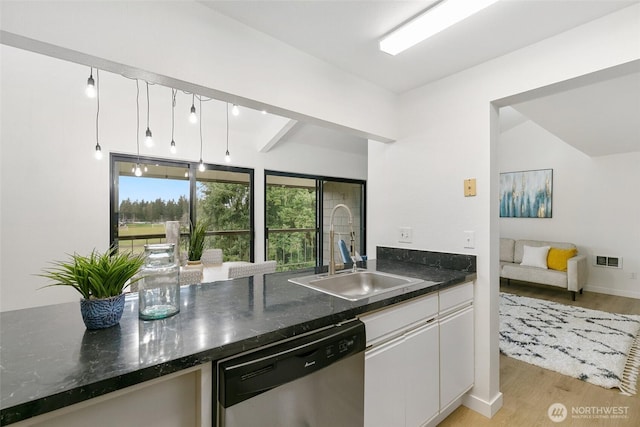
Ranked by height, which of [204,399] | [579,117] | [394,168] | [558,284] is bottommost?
[558,284]

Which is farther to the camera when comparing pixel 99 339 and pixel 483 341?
pixel 483 341

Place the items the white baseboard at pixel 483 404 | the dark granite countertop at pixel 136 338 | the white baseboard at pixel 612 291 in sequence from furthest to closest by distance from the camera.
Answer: the white baseboard at pixel 612 291 → the white baseboard at pixel 483 404 → the dark granite countertop at pixel 136 338

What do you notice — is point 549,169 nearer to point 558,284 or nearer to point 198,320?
point 558,284

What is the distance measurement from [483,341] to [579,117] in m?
3.60

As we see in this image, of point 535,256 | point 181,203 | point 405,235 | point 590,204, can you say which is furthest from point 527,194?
point 181,203

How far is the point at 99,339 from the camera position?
37.4 inches

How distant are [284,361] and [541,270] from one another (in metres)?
5.22

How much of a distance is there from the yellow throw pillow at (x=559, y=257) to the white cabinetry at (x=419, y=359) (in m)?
3.73

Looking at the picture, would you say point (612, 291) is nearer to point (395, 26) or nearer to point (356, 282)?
point (356, 282)

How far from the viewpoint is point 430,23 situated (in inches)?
60.8

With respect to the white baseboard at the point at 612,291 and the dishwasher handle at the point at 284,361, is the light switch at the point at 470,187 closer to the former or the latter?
the dishwasher handle at the point at 284,361

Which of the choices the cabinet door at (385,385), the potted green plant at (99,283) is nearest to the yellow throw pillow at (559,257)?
the cabinet door at (385,385)

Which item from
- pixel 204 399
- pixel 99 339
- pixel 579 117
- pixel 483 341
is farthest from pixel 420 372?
pixel 579 117

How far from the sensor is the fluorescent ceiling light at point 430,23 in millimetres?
1413
